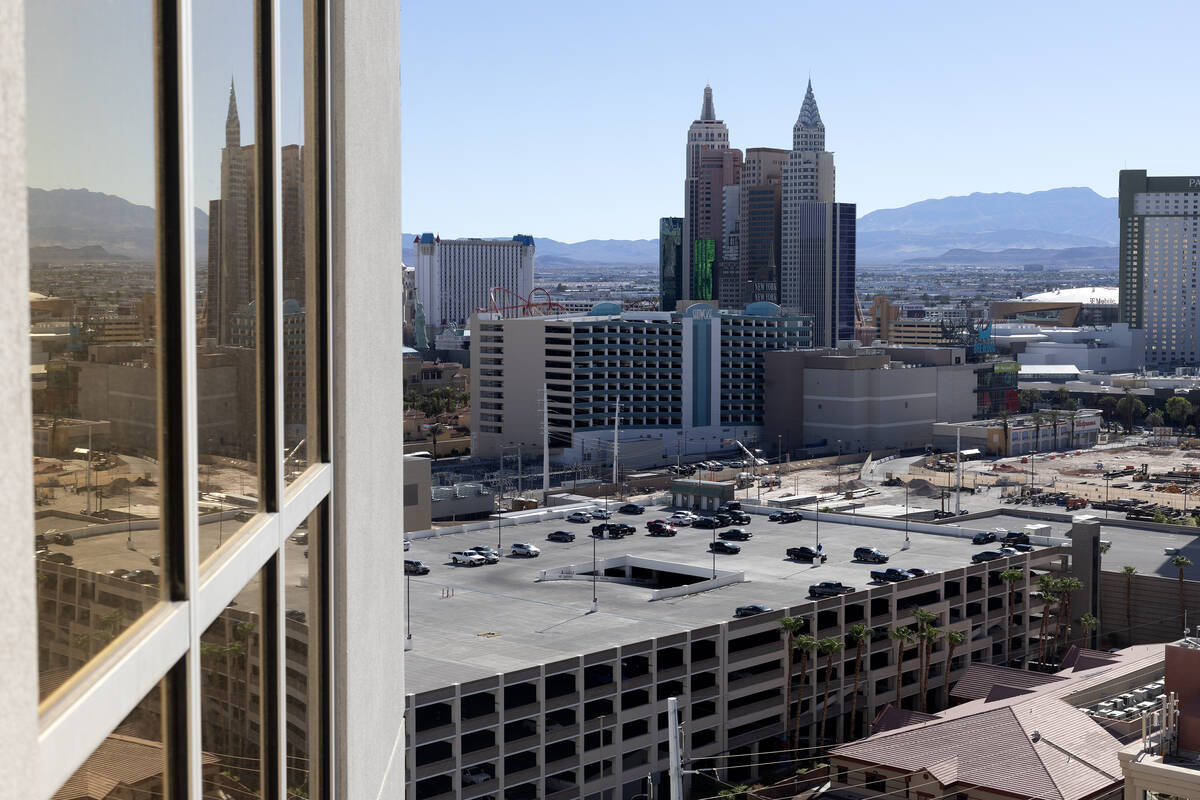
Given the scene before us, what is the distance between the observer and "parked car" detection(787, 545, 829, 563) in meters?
28.2

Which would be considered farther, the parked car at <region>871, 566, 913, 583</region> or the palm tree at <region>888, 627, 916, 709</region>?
the parked car at <region>871, 566, 913, 583</region>

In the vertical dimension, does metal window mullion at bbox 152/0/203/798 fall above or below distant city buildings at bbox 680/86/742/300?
below

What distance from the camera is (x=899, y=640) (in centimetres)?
2450

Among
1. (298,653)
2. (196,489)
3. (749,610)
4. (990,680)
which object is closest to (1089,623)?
(990,680)

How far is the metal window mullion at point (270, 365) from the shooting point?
156 cm

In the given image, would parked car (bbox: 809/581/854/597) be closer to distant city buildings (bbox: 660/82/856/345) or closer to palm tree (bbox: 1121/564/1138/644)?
palm tree (bbox: 1121/564/1138/644)

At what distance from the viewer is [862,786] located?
17688 millimetres

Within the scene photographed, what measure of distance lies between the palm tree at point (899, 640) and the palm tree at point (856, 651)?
1.74ft

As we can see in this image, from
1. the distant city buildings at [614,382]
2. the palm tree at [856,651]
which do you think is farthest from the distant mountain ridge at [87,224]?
the distant city buildings at [614,382]

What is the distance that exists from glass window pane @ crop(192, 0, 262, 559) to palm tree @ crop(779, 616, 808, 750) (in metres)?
21.7

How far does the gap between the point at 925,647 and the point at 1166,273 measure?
96.9 m

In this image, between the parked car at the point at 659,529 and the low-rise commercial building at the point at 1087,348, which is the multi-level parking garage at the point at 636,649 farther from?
the low-rise commercial building at the point at 1087,348

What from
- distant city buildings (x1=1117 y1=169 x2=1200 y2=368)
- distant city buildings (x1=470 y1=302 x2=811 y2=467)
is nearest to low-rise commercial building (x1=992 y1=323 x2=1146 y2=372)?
distant city buildings (x1=1117 y1=169 x2=1200 y2=368)

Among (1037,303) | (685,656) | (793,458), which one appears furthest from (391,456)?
(1037,303)
